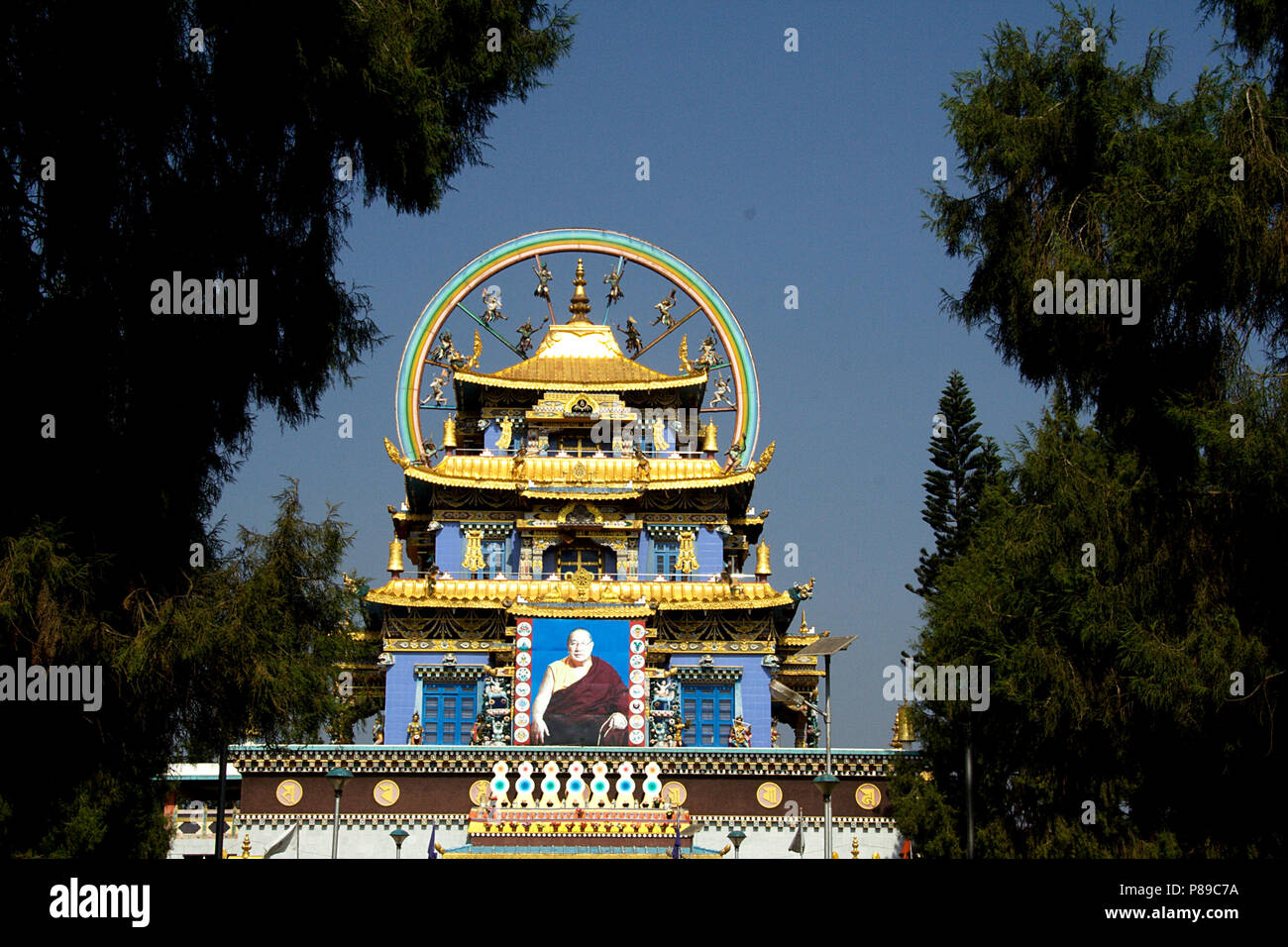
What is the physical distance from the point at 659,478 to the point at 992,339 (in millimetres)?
26371

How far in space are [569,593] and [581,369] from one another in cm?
1022

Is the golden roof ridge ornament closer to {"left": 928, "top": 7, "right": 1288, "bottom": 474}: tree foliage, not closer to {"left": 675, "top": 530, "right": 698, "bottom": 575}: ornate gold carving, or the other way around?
{"left": 675, "top": 530, "right": 698, "bottom": 575}: ornate gold carving

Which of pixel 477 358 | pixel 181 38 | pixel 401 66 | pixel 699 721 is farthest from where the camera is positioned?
pixel 477 358

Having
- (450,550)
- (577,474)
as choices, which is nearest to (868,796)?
(577,474)

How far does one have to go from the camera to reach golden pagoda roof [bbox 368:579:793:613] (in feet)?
137

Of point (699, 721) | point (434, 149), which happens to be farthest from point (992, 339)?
point (699, 721)

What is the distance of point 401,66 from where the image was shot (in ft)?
48.4

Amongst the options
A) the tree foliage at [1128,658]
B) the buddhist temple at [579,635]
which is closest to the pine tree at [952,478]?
the buddhist temple at [579,635]

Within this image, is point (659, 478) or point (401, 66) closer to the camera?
point (401, 66)

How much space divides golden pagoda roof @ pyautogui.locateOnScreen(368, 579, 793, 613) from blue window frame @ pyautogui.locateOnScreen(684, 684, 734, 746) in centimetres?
248

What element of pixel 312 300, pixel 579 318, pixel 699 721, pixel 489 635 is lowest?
pixel 699 721

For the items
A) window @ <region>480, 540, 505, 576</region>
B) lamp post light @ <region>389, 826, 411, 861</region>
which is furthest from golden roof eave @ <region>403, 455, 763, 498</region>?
lamp post light @ <region>389, 826, 411, 861</region>
